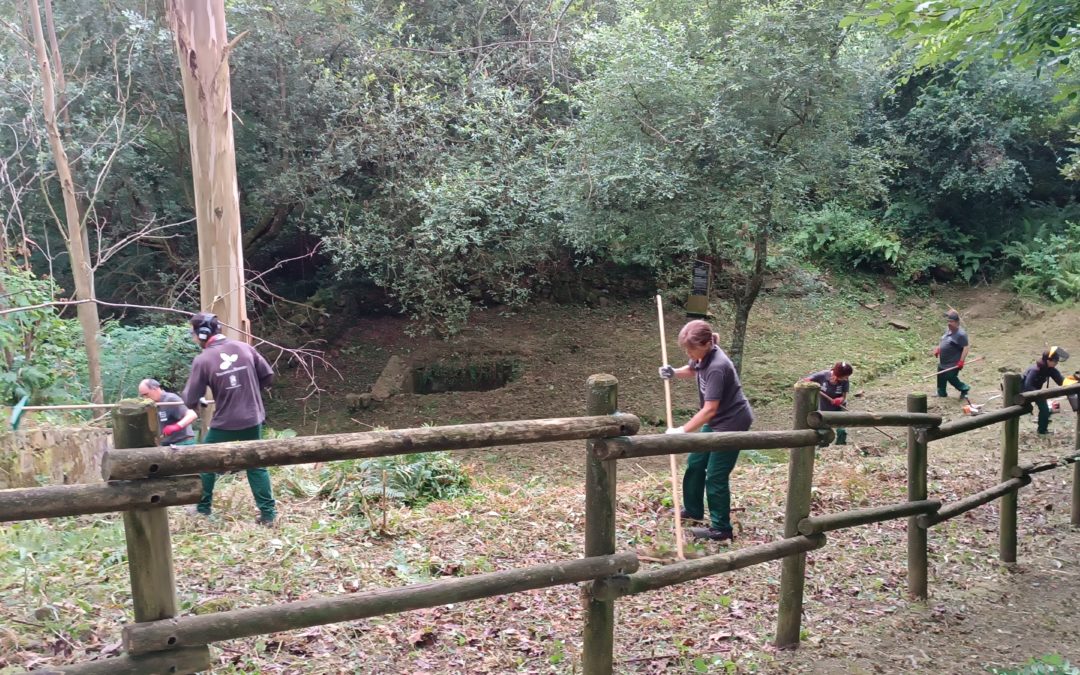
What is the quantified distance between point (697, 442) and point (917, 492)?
206 centimetres

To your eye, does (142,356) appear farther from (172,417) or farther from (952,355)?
(952,355)

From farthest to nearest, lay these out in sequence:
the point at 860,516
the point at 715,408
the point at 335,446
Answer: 1. the point at 715,408
2. the point at 860,516
3. the point at 335,446

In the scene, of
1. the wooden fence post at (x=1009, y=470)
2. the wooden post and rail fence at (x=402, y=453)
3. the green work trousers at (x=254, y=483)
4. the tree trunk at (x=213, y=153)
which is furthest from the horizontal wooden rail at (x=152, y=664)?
the tree trunk at (x=213, y=153)

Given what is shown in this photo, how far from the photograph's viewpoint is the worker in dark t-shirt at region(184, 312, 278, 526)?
5.88m

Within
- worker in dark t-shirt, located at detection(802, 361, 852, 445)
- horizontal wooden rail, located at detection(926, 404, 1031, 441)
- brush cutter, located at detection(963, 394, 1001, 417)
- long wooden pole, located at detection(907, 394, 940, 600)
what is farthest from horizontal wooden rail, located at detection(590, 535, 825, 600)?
brush cutter, located at detection(963, 394, 1001, 417)

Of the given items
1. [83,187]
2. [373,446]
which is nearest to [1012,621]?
[373,446]

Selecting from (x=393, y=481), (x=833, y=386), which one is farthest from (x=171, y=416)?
(x=833, y=386)

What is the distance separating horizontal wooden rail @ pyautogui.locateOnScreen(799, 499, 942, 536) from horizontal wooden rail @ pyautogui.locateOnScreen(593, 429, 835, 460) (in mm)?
436

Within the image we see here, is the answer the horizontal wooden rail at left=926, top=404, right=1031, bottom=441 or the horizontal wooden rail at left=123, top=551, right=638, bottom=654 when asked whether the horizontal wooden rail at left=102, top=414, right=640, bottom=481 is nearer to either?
the horizontal wooden rail at left=123, top=551, right=638, bottom=654

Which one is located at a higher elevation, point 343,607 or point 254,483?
point 343,607

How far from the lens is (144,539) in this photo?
239cm

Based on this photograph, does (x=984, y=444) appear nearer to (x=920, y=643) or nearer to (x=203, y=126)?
(x=920, y=643)

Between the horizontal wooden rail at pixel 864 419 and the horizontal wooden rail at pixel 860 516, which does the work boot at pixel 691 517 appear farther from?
the horizontal wooden rail at pixel 864 419

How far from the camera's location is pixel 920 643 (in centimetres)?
421
